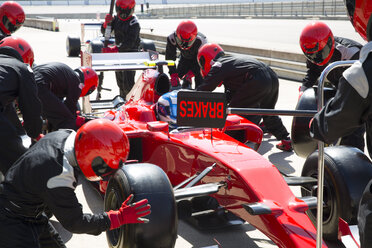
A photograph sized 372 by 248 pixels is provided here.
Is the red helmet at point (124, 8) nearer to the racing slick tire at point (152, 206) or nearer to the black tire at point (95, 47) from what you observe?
the black tire at point (95, 47)

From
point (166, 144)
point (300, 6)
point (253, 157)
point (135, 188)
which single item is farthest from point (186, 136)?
point (300, 6)

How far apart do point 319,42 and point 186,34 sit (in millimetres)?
2683

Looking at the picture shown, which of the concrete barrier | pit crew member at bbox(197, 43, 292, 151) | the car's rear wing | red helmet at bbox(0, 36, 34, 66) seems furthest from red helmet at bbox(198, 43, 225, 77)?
the concrete barrier

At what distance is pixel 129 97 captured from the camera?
7082 mm

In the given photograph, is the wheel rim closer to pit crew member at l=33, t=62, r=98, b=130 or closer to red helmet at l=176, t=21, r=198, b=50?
pit crew member at l=33, t=62, r=98, b=130

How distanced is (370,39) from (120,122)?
146 inches

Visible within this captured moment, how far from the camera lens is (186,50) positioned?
31.7ft

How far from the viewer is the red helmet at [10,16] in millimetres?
7770

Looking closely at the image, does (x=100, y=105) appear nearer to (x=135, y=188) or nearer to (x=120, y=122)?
(x=120, y=122)

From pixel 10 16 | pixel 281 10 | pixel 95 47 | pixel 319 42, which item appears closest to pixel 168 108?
pixel 319 42

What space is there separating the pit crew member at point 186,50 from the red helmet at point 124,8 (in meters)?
1.89

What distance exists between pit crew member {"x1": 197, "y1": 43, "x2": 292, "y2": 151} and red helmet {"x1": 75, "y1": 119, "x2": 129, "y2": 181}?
3543 mm

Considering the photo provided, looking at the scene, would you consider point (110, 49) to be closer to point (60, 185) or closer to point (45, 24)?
point (60, 185)

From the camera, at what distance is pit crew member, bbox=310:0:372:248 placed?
2730 mm
